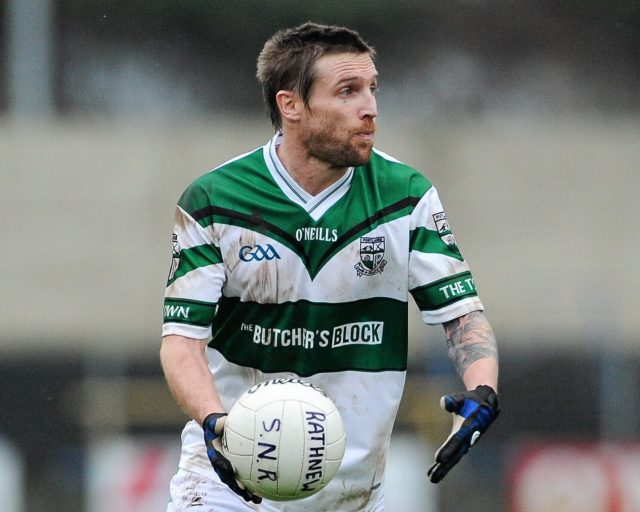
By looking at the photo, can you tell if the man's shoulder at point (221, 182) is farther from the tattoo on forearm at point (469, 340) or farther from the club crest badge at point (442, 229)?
the tattoo on forearm at point (469, 340)

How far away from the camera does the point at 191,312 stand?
506 cm

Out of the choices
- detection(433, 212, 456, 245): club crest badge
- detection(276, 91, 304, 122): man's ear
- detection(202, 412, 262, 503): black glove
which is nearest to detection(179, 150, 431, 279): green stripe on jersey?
detection(433, 212, 456, 245): club crest badge

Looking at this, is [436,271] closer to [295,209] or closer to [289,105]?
[295,209]

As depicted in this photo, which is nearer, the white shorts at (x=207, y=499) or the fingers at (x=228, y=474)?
the fingers at (x=228, y=474)

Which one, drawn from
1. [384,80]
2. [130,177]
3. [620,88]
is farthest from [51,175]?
[620,88]

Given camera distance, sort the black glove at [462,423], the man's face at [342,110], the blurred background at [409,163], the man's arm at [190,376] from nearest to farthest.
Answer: the black glove at [462,423] → the man's arm at [190,376] → the man's face at [342,110] → the blurred background at [409,163]

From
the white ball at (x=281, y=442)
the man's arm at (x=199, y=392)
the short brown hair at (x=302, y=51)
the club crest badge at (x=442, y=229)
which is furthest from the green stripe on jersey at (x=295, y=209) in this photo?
the white ball at (x=281, y=442)

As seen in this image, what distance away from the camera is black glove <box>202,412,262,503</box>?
4555 millimetres

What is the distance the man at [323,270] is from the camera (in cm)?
509

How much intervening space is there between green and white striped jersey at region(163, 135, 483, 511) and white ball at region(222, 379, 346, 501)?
48 centimetres

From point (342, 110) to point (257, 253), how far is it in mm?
618

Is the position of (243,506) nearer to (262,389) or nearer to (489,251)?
(262,389)

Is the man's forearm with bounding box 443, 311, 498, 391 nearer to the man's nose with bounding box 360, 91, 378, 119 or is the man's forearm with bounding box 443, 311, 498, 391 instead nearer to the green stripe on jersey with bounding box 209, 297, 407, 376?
the green stripe on jersey with bounding box 209, 297, 407, 376

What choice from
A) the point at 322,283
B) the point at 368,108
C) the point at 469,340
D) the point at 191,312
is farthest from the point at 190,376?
the point at 368,108
